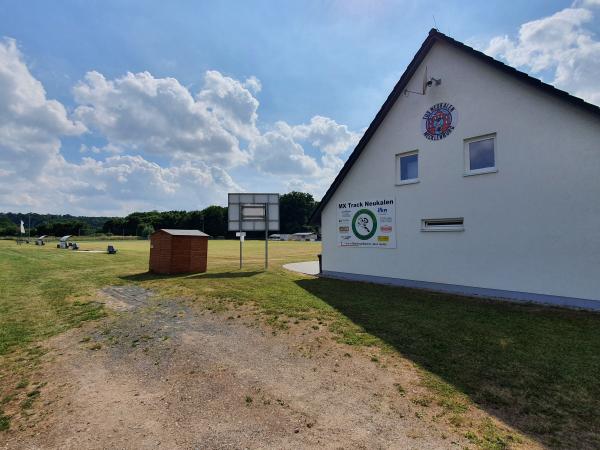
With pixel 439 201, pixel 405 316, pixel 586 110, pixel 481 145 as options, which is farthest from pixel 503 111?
pixel 405 316

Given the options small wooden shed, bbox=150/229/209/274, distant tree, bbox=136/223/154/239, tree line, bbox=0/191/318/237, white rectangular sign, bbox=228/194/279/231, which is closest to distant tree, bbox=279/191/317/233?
tree line, bbox=0/191/318/237

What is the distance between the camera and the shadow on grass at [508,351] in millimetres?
3736

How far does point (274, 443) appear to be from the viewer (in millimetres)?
3262

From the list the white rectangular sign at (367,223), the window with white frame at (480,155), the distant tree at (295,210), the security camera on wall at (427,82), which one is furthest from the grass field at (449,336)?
the distant tree at (295,210)

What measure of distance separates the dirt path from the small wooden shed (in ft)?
29.6

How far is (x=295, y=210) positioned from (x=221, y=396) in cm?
11859

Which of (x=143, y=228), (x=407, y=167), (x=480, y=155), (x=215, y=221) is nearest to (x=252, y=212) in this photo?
(x=407, y=167)

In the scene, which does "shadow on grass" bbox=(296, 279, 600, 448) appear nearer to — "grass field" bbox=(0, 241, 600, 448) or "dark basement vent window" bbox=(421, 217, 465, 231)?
"grass field" bbox=(0, 241, 600, 448)

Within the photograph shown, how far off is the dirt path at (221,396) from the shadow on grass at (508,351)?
0.88 metres

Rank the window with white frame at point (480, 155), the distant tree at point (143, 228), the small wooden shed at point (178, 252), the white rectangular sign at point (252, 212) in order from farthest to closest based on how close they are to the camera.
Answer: the distant tree at point (143, 228) < the white rectangular sign at point (252, 212) < the small wooden shed at point (178, 252) < the window with white frame at point (480, 155)

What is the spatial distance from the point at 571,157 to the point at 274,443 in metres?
10.0

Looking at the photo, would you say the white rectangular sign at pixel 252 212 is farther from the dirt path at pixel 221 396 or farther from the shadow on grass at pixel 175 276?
the dirt path at pixel 221 396

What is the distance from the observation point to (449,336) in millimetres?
6391

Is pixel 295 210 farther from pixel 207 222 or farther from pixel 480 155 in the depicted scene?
pixel 480 155
